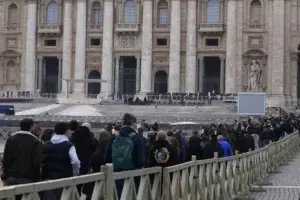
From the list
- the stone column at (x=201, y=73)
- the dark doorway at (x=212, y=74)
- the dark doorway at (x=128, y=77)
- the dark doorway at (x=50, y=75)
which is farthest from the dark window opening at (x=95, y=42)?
the dark doorway at (x=212, y=74)

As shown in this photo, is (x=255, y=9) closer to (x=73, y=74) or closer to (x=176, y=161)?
(x=73, y=74)

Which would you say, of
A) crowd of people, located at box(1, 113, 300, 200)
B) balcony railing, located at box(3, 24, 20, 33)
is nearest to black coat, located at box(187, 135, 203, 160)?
crowd of people, located at box(1, 113, 300, 200)

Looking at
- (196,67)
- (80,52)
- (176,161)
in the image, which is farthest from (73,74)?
(176,161)

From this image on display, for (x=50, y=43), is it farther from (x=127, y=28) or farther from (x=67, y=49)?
(x=127, y=28)

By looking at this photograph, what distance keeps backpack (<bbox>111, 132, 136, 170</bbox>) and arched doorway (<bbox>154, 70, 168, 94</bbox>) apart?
203 feet

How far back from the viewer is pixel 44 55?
75188 mm

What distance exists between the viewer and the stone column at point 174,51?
71.4 m

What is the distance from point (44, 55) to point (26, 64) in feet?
6.90

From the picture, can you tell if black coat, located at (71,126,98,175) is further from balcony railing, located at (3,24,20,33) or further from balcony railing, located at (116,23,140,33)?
balcony railing, located at (3,24,20,33)

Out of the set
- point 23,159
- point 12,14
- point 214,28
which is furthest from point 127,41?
point 23,159

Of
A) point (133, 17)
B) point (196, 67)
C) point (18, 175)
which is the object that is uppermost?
point (133, 17)

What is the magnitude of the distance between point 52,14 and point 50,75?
6.58 meters

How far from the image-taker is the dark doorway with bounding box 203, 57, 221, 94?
239ft

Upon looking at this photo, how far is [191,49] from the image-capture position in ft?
234
